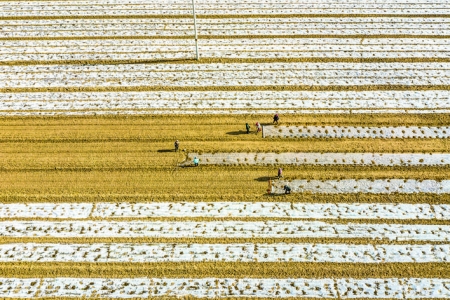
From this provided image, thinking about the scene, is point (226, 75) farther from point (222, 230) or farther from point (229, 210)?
point (222, 230)

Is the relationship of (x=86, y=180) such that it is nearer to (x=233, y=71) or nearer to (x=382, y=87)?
(x=233, y=71)

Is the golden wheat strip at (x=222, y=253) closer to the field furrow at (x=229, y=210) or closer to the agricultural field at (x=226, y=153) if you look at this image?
the agricultural field at (x=226, y=153)

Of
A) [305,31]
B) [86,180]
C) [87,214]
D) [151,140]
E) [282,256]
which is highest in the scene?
[305,31]

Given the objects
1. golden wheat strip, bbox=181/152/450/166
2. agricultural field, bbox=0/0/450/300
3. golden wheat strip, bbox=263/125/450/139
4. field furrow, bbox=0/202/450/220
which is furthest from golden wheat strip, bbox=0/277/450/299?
golden wheat strip, bbox=263/125/450/139

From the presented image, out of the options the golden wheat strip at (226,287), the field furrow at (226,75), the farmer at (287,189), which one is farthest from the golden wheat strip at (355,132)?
the golden wheat strip at (226,287)

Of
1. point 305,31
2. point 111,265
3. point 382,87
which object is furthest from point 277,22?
point 111,265

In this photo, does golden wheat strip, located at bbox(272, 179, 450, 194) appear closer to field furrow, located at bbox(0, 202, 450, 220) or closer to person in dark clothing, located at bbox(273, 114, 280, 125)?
field furrow, located at bbox(0, 202, 450, 220)
